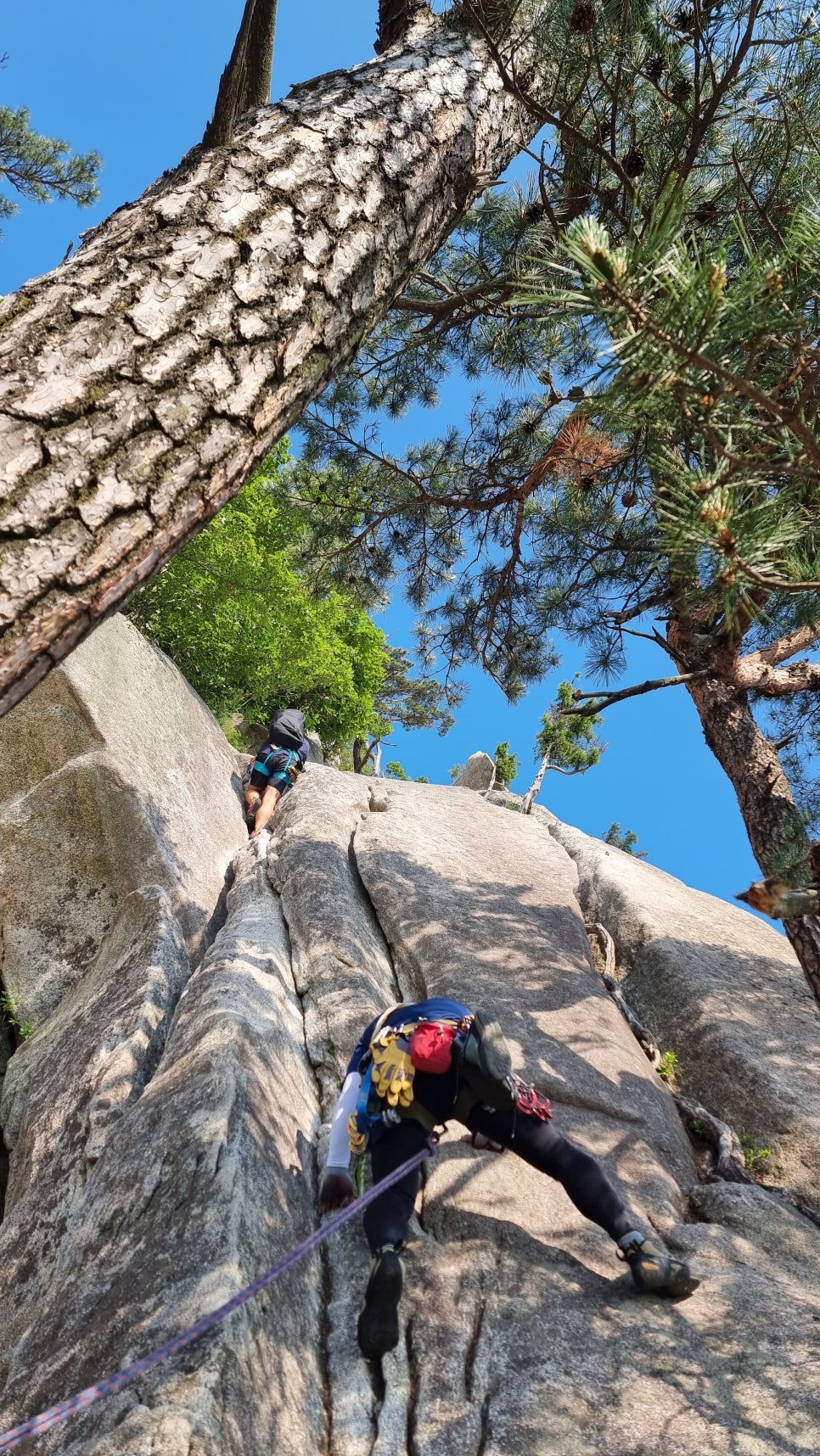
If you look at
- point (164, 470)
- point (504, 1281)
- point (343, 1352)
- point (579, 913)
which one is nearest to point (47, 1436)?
point (343, 1352)

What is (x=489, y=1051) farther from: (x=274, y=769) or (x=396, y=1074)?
(x=274, y=769)

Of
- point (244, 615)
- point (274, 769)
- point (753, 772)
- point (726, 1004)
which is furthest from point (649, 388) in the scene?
point (244, 615)

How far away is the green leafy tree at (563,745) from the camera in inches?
516

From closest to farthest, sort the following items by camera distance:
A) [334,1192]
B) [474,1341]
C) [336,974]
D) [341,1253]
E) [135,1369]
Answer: [135,1369] < [474,1341] < [341,1253] < [334,1192] < [336,974]

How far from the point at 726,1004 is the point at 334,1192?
4205mm

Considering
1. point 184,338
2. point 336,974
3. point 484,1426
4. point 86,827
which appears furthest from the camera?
point 86,827

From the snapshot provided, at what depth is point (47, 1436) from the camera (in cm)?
286

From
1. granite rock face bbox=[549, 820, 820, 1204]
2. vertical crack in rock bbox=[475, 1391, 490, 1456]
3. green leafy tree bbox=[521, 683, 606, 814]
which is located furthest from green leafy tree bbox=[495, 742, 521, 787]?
vertical crack in rock bbox=[475, 1391, 490, 1456]

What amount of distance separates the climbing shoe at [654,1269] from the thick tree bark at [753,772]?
2162 mm

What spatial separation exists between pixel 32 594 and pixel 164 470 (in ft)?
1.49

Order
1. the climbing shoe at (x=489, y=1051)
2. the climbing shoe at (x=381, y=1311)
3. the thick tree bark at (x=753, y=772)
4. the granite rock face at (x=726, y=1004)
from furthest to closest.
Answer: the granite rock face at (x=726, y=1004)
the thick tree bark at (x=753, y=772)
the climbing shoe at (x=489, y=1051)
the climbing shoe at (x=381, y=1311)

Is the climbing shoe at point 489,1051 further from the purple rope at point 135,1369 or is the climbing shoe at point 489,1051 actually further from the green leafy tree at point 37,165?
the green leafy tree at point 37,165

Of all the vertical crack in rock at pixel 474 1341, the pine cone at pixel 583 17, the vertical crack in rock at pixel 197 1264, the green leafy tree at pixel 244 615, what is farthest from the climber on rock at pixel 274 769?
the pine cone at pixel 583 17

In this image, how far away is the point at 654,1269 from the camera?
3809 millimetres
